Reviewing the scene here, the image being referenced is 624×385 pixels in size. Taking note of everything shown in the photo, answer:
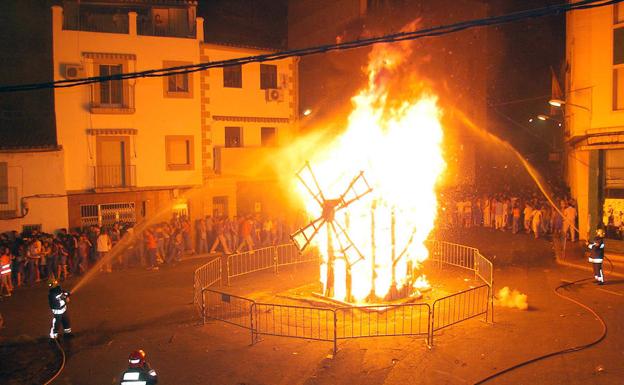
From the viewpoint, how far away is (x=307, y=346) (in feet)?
39.8

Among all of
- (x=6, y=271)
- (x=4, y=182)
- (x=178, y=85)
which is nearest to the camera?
(x=6, y=271)

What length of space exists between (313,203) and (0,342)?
8260 millimetres

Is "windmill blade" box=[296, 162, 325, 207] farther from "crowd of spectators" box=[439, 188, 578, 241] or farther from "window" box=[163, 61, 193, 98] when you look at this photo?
"window" box=[163, 61, 193, 98]

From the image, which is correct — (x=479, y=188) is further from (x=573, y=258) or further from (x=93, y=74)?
(x=93, y=74)

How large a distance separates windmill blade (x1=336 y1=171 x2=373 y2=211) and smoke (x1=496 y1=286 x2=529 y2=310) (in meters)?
4.66

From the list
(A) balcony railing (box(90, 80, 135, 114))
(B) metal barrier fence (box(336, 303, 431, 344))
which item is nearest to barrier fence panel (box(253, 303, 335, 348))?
(B) metal barrier fence (box(336, 303, 431, 344))

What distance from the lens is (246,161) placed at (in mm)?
28156

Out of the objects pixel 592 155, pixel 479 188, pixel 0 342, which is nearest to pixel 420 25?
pixel 479 188

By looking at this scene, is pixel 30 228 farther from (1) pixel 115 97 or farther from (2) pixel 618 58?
(2) pixel 618 58

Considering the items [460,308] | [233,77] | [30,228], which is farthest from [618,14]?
[30,228]

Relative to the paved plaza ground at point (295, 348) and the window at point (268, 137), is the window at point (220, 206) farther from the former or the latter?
the paved plaza ground at point (295, 348)

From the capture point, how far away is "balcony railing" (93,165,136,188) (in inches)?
965

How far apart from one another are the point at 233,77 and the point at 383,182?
15.0 meters

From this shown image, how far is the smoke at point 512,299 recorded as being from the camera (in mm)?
14414
